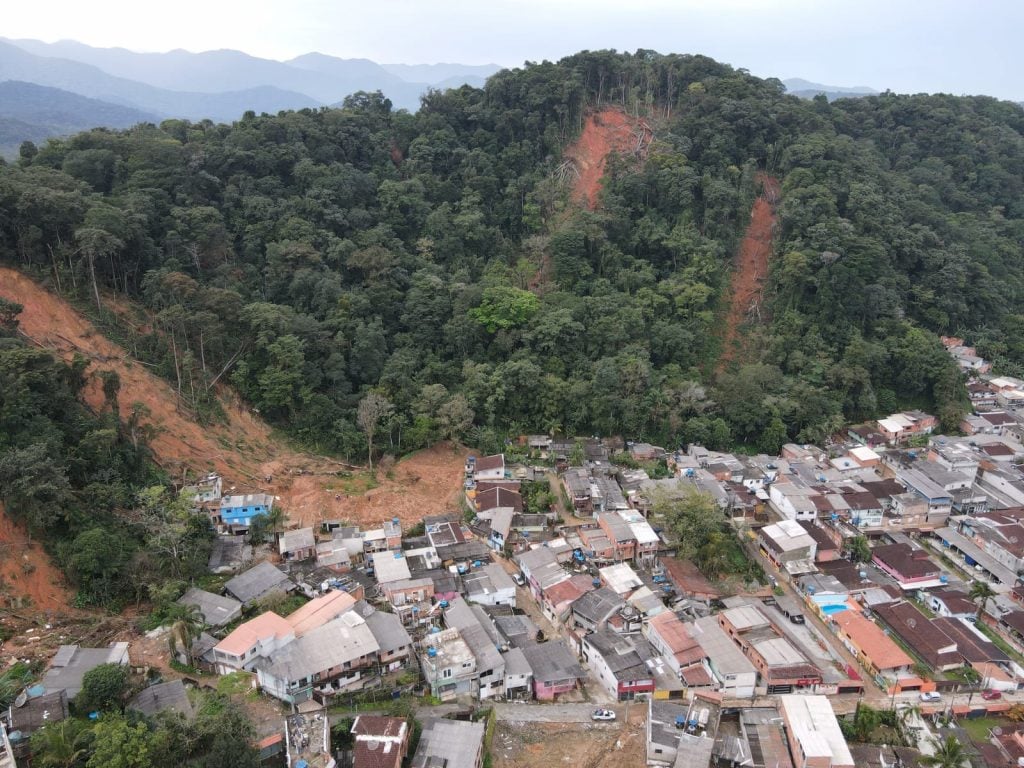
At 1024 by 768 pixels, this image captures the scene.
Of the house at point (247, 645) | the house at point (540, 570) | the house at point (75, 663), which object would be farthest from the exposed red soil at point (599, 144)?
the house at point (75, 663)

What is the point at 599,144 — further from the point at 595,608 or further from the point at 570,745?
the point at 570,745

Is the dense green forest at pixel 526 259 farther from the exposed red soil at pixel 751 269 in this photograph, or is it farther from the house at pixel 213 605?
the house at pixel 213 605

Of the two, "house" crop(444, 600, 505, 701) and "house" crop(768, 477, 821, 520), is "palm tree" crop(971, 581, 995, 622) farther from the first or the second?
"house" crop(444, 600, 505, 701)

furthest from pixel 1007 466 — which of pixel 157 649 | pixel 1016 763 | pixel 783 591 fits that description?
pixel 157 649

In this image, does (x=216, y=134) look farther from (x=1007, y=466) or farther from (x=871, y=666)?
(x=1007, y=466)

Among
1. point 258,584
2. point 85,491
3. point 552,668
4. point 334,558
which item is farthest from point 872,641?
point 85,491

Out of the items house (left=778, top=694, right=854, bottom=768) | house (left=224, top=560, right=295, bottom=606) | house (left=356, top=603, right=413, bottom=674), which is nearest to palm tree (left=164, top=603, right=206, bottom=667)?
house (left=224, top=560, right=295, bottom=606)
